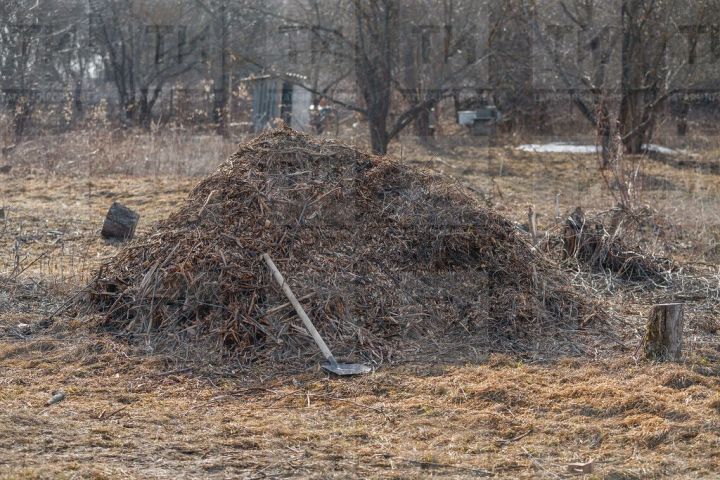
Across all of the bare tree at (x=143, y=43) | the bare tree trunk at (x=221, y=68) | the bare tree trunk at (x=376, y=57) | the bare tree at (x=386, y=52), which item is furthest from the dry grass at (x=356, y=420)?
the bare tree at (x=143, y=43)

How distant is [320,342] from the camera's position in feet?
17.5

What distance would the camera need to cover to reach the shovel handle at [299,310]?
17.3 ft

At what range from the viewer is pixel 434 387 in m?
4.91

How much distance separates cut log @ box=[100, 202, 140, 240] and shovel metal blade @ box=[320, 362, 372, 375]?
410 centimetres

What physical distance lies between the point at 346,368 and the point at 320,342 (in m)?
0.25

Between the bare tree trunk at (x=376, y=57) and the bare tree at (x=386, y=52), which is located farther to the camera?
the bare tree at (x=386, y=52)

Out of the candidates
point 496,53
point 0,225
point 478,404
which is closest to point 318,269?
point 478,404

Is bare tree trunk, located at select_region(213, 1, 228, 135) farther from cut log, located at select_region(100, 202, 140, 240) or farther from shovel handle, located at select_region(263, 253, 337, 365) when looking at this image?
shovel handle, located at select_region(263, 253, 337, 365)

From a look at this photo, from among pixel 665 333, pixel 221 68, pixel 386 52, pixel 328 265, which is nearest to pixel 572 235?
pixel 665 333

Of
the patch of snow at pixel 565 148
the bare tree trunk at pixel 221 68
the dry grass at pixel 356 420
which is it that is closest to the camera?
the dry grass at pixel 356 420

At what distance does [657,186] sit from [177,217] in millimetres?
8623

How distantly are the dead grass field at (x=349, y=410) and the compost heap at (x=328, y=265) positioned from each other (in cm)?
33

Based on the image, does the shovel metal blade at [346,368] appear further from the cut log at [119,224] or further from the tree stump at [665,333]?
the cut log at [119,224]

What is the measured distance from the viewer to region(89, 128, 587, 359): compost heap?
5.62m
